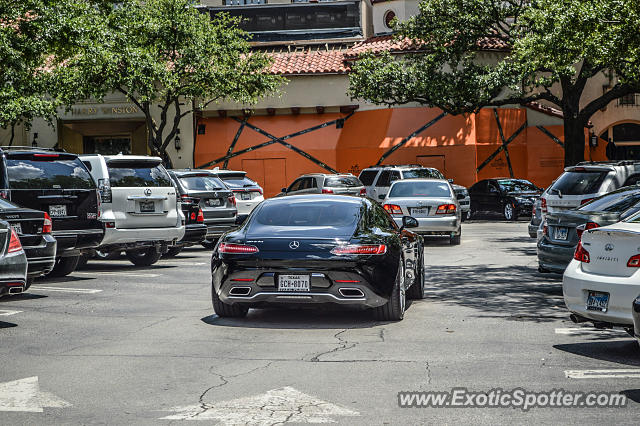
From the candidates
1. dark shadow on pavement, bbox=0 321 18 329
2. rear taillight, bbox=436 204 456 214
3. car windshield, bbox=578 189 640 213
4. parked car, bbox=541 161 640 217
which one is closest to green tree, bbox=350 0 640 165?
rear taillight, bbox=436 204 456 214

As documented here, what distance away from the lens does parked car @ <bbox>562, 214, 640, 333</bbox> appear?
27.6 ft

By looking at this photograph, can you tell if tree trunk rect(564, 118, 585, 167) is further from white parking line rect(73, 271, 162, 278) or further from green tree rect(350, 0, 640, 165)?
white parking line rect(73, 271, 162, 278)

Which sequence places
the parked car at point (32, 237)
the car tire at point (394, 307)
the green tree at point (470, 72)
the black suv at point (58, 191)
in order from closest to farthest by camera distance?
1. the car tire at point (394, 307)
2. the parked car at point (32, 237)
3. the black suv at point (58, 191)
4. the green tree at point (470, 72)

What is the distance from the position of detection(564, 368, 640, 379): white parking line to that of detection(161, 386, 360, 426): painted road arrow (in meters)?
Answer: 2.19

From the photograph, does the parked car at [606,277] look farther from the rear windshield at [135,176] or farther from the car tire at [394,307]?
the rear windshield at [135,176]

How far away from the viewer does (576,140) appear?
33781mm

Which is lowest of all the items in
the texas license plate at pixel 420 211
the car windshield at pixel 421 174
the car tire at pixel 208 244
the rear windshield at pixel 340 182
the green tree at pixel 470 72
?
the car tire at pixel 208 244

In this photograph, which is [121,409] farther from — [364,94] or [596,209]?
[364,94]

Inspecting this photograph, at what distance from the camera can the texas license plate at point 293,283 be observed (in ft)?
32.8

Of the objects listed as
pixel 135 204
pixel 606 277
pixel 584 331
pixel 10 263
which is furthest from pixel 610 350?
pixel 135 204

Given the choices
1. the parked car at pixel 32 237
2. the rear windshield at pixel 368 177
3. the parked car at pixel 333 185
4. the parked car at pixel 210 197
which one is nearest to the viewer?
the parked car at pixel 32 237

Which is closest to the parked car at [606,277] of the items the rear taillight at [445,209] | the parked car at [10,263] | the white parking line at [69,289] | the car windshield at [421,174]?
the parked car at [10,263]

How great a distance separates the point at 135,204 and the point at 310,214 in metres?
6.38

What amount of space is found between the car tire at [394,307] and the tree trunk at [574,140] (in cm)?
2441
